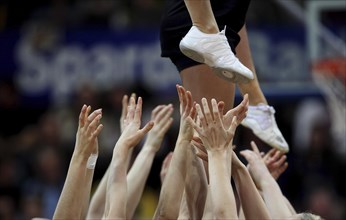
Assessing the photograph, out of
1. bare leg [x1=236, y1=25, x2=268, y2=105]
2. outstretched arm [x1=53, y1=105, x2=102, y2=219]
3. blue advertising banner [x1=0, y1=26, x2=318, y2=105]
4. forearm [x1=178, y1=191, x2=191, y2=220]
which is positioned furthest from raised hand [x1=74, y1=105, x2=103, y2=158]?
blue advertising banner [x1=0, y1=26, x2=318, y2=105]

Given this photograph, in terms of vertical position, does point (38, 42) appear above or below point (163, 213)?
above

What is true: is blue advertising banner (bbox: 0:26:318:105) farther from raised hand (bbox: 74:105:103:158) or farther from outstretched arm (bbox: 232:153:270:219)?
raised hand (bbox: 74:105:103:158)

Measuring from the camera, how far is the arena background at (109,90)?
8102 millimetres

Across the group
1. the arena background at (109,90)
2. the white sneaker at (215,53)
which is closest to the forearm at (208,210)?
the white sneaker at (215,53)

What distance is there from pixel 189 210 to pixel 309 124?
406 centimetres

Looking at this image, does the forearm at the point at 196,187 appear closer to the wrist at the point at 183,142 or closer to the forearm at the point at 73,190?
the wrist at the point at 183,142

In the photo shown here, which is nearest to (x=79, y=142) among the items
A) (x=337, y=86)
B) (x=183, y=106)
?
(x=183, y=106)

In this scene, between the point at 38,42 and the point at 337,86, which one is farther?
the point at 38,42

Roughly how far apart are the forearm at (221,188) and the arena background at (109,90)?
10.9 feet

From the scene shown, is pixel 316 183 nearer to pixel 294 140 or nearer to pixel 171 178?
pixel 294 140

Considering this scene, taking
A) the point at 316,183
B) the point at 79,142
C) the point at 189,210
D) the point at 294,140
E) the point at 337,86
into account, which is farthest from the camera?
the point at 294,140

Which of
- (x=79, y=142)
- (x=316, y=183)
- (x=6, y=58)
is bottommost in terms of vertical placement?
(x=316, y=183)

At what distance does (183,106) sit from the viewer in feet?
14.6

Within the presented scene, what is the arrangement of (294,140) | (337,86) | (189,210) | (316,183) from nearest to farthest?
(189,210)
(337,86)
(316,183)
(294,140)
